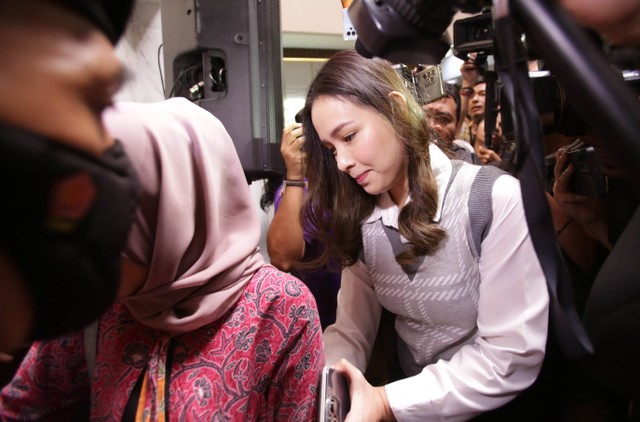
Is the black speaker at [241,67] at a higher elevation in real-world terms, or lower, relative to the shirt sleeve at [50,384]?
higher

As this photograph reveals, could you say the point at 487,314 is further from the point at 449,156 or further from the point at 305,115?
the point at 305,115

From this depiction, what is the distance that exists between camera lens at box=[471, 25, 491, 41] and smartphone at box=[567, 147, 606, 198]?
1.04ft

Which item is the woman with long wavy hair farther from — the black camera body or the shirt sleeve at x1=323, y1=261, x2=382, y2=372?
the black camera body

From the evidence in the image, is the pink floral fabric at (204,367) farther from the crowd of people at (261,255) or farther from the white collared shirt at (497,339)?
the white collared shirt at (497,339)

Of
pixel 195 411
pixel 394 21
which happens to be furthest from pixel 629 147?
pixel 195 411

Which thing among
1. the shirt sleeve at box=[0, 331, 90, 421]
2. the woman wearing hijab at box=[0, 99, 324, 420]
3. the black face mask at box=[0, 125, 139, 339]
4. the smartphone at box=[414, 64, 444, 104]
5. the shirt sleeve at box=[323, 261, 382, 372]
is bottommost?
the shirt sleeve at box=[323, 261, 382, 372]

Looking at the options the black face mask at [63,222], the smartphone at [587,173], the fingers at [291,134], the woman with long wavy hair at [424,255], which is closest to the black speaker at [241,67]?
the fingers at [291,134]

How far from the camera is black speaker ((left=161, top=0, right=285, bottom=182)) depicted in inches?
44.2

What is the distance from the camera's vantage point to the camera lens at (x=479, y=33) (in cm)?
65

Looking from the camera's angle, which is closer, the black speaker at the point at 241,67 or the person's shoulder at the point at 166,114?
the person's shoulder at the point at 166,114

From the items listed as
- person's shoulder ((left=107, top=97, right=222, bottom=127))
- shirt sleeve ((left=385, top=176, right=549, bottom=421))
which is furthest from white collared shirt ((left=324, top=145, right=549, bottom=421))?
person's shoulder ((left=107, top=97, right=222, bottom=127))

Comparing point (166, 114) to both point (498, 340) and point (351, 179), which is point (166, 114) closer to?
point (351, 179)

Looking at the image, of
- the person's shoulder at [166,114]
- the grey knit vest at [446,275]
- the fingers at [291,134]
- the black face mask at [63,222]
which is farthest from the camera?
the fingers at [291,134]

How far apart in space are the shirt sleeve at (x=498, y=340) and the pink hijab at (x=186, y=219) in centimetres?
49
